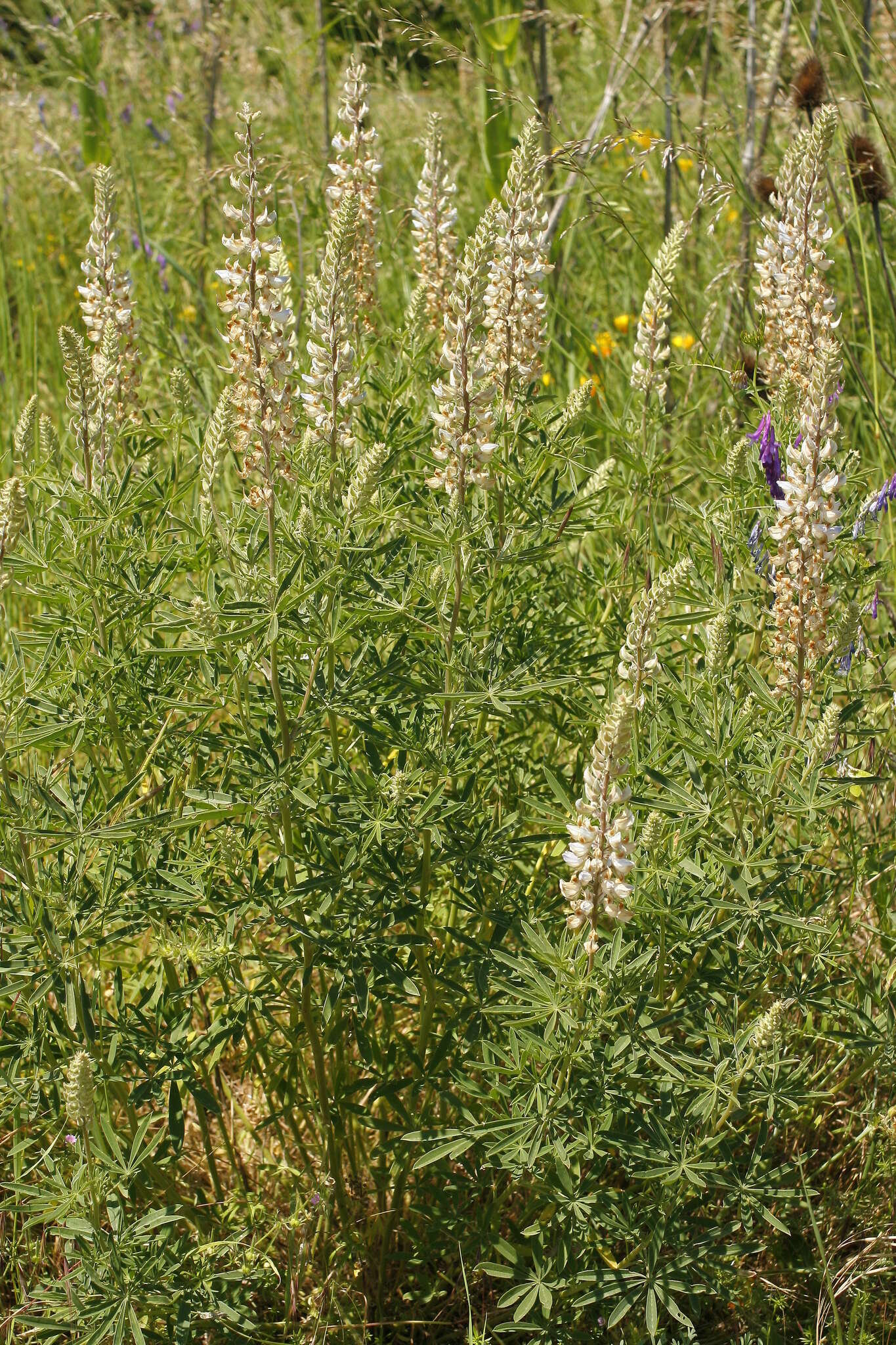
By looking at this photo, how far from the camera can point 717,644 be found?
6.62 ft

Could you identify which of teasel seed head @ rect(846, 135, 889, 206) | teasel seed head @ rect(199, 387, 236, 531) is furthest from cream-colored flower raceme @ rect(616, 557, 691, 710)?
teasel seed head @ rect(846, 135, 889, 206)

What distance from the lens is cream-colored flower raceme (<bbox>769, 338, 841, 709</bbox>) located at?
77.9 inches

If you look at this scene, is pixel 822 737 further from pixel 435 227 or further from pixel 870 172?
pixel 870 172

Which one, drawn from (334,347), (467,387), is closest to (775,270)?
(467,387)

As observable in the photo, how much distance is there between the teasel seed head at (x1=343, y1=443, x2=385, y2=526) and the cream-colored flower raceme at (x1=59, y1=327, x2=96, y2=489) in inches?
20.5

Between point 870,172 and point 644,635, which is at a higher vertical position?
point 870,172

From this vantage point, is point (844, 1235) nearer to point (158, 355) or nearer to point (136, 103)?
point (158, 355)

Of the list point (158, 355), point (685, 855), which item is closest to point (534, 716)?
point (685, 855)

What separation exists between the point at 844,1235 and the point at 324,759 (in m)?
1.38

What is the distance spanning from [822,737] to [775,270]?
1.03 meters

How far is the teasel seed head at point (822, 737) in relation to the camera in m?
1.96

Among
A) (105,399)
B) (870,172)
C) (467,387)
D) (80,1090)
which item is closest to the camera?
(80,1090)

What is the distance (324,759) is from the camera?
2162 millimetres

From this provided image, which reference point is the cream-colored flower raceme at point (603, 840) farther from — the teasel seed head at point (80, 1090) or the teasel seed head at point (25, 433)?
the teasel seed head at point (25, 433)
